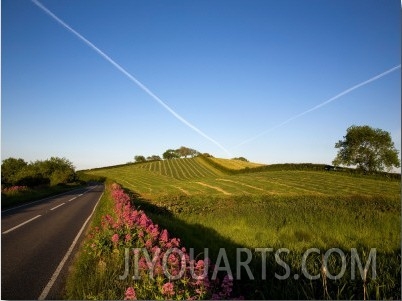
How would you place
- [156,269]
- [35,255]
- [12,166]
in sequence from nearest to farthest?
[156,269] → [35,255] → [12,166]

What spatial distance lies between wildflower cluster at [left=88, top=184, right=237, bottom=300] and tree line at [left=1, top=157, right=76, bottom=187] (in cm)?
4829

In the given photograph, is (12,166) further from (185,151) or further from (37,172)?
(185,151)

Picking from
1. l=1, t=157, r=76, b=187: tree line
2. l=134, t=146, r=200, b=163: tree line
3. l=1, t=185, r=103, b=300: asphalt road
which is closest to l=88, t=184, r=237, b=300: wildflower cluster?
l=1, t=185, r=103, b=300: asphalt road

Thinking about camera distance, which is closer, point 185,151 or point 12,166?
point 12,166

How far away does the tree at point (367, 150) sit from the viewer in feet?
199

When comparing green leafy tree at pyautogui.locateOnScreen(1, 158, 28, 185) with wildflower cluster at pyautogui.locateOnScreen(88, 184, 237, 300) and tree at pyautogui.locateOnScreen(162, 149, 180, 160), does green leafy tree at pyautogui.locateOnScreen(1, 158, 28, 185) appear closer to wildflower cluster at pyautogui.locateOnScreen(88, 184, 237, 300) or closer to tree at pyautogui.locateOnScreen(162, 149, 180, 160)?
wildflower cluster at pyautogui.locateOnScreen(88, 184, 237, 300)

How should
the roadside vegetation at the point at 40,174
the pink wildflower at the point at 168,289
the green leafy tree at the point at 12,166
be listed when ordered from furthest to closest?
the green leafy tree at the point at 12,166 → the roadside vegetation at the point at 40,174 → the pink wildflower at the point at 168,289

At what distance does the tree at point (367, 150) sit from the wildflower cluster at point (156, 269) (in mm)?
60388

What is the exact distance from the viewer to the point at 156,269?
5180 mm

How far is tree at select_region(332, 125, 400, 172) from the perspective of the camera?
6059 cm

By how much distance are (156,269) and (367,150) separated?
227 feet

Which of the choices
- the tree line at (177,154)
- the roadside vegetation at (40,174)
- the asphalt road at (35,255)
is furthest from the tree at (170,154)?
the asphalt road at (35,255)

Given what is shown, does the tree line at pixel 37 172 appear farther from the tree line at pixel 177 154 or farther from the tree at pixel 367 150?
the tree line at pixel 177 154

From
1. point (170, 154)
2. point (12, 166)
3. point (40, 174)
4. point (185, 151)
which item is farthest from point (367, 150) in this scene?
point (170, 154)
